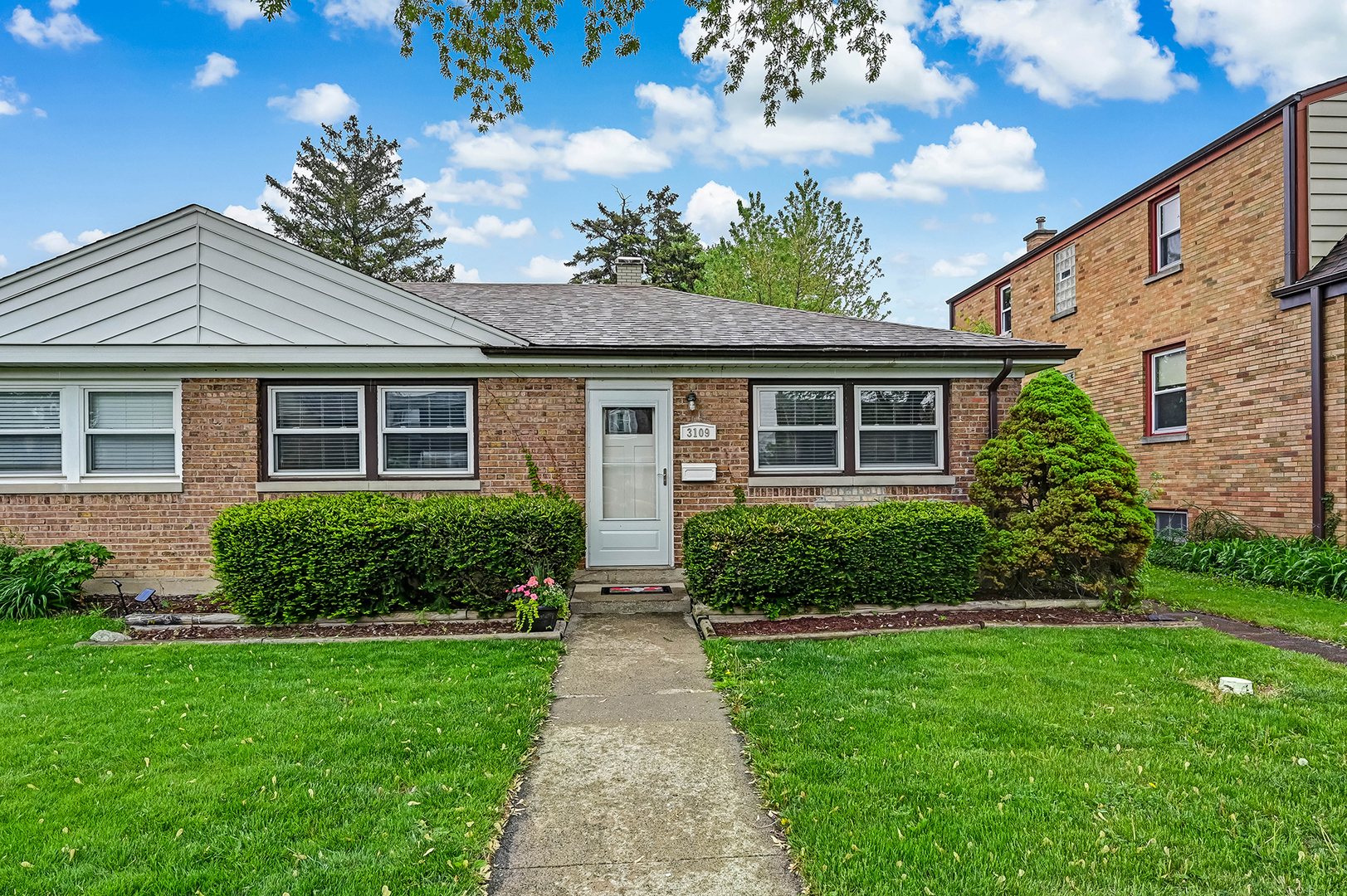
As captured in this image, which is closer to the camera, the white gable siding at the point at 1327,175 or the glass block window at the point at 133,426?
the glass block window at the point at 133,426

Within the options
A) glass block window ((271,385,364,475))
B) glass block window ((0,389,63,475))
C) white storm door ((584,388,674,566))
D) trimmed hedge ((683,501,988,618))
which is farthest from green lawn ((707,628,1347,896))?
glass block window ((0,389,63,475))

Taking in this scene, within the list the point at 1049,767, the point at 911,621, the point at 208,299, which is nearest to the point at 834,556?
the point at 911,621

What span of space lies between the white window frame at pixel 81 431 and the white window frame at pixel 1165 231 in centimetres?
1557

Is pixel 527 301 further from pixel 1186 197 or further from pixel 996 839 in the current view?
pixel 1186 197

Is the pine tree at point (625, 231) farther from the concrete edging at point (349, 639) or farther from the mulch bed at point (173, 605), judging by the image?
the concrete edging at point (349, 639)

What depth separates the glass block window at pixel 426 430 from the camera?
8.85 meters

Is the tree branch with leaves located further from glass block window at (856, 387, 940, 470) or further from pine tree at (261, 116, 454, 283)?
pine tree at (261, 116, 454, 283)

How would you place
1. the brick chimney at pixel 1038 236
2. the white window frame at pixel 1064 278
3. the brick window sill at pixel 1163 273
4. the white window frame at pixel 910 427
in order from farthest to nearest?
the brick chimney at pixel 1038 236 < the white window frame at pixel 1064 278 < the brick window sill at pixel 1163 273 < the white window frame at pixel 910 427

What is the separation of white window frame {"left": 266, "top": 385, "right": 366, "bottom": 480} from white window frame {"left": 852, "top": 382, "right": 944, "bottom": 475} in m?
6.36

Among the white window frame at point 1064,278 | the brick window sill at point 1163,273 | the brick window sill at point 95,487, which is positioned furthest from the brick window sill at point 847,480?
the white window frame at point 1064,278

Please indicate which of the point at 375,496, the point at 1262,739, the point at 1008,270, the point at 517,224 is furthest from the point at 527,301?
the point at 517,224

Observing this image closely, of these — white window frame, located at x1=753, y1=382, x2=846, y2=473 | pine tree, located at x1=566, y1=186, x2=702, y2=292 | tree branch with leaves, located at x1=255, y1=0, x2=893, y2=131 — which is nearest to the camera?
tree branch with leaves, located at x1=255, y1=0, x2=893, y2=131

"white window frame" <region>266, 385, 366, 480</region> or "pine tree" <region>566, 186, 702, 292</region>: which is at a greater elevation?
"pine tree" <region>566, 186, 702, 292</region>

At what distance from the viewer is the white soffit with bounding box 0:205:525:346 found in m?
8.19
